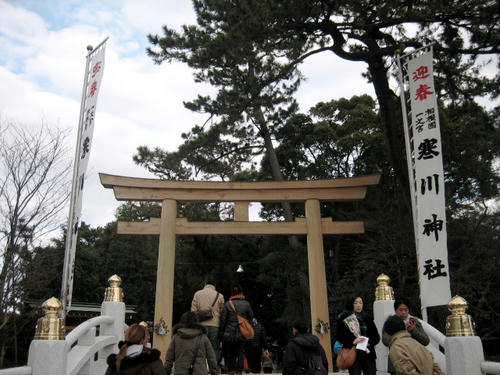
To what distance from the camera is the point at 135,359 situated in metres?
3.33

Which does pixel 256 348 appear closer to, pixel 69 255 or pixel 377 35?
pixel 69 255

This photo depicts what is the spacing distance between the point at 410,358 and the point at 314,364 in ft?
4.27

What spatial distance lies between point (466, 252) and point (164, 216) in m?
7.16

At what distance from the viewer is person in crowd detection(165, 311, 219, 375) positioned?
4340 mm

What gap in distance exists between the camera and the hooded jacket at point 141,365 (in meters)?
3.31

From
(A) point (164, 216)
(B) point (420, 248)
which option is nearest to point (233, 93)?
(A) point (164, 216)

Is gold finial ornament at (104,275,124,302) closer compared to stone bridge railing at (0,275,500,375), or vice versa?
stone bridge railing at (0,275,500,375)

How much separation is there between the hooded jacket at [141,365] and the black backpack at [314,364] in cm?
160

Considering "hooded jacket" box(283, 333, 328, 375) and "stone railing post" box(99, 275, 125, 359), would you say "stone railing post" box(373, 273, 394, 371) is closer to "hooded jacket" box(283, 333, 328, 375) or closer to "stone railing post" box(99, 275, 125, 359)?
"hooded jacket" box(283, 333, 328, 375)

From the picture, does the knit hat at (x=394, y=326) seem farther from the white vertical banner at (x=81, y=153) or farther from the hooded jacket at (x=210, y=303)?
the white vertical banner at (x=81, y=153)

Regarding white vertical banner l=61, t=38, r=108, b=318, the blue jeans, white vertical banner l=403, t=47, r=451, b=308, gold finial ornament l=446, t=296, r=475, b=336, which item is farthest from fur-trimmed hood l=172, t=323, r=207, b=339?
white vertical banner l=403, t=47, r=451, b=308

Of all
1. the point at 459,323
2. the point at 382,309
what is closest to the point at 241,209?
the point at 382,309

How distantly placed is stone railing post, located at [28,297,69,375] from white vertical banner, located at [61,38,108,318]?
10.6 ft

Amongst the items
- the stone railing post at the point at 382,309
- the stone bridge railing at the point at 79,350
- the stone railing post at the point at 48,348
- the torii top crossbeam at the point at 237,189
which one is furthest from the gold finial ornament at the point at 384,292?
the torii top crossbeam at the point at 237,189
